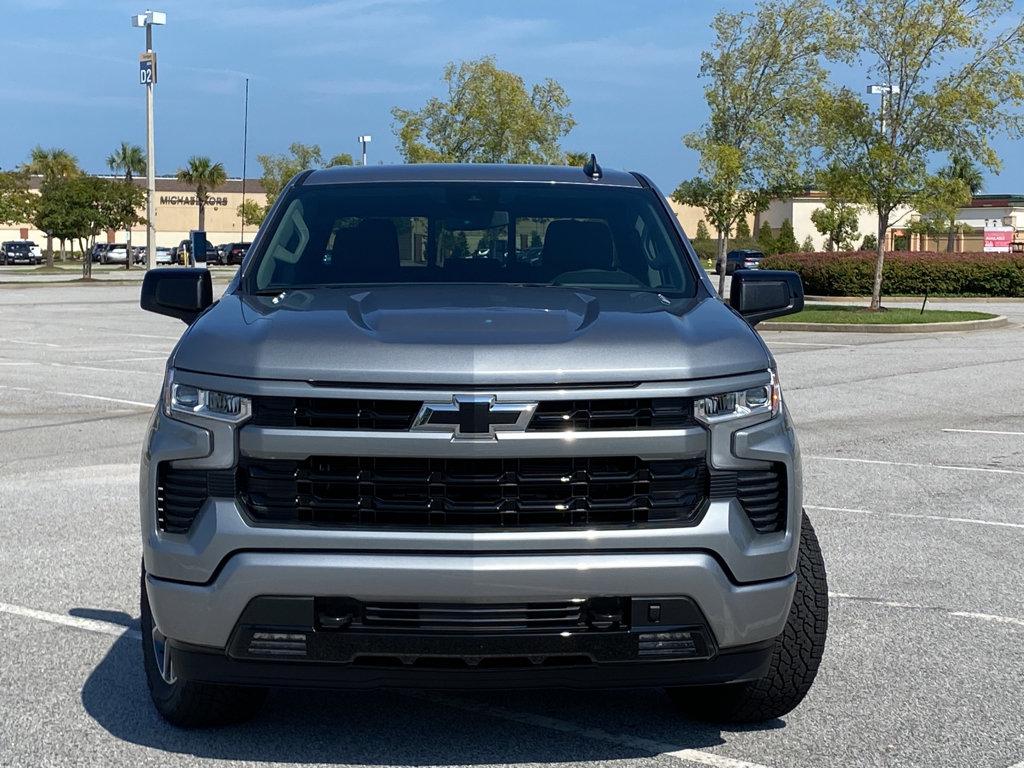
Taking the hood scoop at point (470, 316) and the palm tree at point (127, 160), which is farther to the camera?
the palm tree at point (127, 160)

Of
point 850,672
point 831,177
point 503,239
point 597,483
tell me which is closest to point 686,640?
point 597,483

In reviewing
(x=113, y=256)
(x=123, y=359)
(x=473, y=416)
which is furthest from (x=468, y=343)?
(x=113, y=256)

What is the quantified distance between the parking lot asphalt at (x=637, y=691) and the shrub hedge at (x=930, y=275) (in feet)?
96.5

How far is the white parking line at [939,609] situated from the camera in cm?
622

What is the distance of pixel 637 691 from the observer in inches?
204

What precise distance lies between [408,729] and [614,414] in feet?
4.50

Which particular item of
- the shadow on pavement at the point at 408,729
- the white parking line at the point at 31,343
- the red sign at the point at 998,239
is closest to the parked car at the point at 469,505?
the shadow on pavement at the point at 408,729

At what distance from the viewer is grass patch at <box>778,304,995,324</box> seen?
28781mm

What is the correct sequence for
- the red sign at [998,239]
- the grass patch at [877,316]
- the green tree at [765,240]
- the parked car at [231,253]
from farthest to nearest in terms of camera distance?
the parked car at [231,253]
the green tree at [765,240]
the red sign at [998,239]
the grass patch at [877,316]

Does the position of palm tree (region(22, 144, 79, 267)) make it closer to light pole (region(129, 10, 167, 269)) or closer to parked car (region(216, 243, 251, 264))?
parked car (region(216, 243, 251, 264))

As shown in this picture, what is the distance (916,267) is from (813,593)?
3968 centimetres

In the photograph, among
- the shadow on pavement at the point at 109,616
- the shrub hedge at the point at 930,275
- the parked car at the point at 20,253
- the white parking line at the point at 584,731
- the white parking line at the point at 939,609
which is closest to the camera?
the white parking line at the point at 584,731

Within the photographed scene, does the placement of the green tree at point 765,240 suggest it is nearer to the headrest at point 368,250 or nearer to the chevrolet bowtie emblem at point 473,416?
the headrest at point 368,250

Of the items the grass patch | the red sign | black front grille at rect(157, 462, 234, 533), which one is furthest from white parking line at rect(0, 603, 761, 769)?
the red sign
